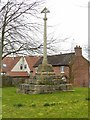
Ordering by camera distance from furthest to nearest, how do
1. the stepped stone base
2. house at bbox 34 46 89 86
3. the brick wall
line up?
the brick wall, house at bbox 34 46 89 86, the stepped stone base

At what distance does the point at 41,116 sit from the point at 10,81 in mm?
27920

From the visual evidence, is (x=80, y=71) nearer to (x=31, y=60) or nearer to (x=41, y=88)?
(x=31, y=60)

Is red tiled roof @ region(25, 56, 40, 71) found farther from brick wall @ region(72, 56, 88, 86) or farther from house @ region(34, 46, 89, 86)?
brick wall @ region(72, 56, 88, 86)

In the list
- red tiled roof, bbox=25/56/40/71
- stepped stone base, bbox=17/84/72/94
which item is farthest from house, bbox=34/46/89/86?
stepped stone base, bbox=17/84/72/94

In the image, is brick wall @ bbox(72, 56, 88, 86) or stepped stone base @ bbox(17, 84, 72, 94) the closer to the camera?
stepped stone base @ bbox(17, 84, 72, 94)

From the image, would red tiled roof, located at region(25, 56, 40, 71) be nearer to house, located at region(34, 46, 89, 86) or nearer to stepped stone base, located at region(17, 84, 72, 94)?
house, located at region(34, 46, 89, 86)

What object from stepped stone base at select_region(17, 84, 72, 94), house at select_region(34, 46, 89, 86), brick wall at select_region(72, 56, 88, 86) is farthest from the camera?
brick wall at select_region(72, 56, 88, 86)

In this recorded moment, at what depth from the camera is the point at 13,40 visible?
105 feet

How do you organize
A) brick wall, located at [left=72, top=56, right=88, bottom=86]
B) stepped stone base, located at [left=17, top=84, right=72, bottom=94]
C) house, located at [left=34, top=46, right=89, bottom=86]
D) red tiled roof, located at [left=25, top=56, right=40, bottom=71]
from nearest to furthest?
stepped stone base, located at [left=17, top=84, right=72, bottom=94] → house, located at [left=34, top=46, right=89, bottom=86] → brick wall, located at [left=72, top=56, right=88, bottom=86] → red tiled roof, located at [left=25, top=56, right=40, bottom=71]

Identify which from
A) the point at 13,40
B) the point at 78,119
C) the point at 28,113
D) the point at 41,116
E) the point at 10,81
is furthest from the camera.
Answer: the point at 10,81

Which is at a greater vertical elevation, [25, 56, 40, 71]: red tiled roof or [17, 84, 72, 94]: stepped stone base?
[25, 56, 40, 71]: red tiled roof

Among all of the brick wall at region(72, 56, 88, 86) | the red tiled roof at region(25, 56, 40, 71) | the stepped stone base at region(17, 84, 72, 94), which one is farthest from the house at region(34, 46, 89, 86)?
the stepped stone base at region(17, 84, 72, 94)

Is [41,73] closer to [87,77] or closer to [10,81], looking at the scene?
[10,81]

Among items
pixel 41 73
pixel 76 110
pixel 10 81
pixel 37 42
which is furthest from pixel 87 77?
pixel 76 110
